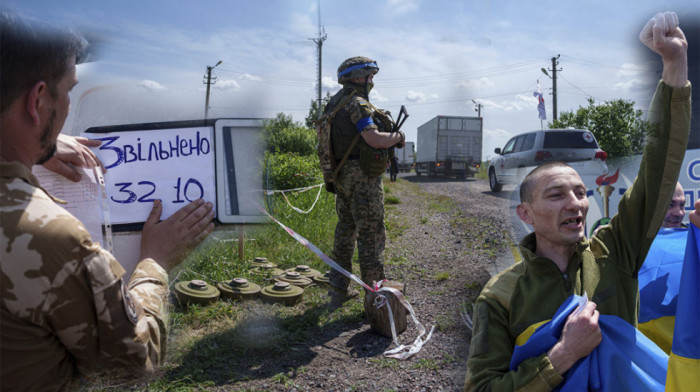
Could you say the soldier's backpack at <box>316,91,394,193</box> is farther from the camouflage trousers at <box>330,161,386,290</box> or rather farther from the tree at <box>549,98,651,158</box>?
the tree at <box>549,98,651,158</box>

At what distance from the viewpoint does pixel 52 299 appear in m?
1.09

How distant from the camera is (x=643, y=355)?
1.62 meters

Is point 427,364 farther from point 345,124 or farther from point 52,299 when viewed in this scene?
point 52,299

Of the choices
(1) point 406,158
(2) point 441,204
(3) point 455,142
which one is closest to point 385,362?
(2) point 441,204

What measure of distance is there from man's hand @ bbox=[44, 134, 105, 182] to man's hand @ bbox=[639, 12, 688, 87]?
2.14 metres

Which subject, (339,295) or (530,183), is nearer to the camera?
(530,183)

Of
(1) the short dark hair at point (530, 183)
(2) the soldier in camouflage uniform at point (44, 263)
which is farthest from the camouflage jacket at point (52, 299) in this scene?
(1) the short dark hair at point (530, 183)

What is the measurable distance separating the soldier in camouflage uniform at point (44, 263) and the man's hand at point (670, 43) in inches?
72.8

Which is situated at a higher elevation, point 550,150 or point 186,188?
point 550,150

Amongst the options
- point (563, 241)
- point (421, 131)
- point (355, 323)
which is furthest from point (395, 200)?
point (421, 131)

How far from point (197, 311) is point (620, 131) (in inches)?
201

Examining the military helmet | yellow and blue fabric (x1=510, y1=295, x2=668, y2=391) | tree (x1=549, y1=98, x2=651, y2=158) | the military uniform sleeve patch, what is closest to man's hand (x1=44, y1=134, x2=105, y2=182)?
the military uniform sleeve patch

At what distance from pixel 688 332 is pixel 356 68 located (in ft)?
11.9

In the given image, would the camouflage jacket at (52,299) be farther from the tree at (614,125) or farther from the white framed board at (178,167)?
the tree at (614,125)
